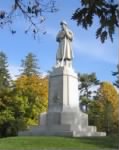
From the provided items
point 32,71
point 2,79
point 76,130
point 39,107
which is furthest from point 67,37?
point 32,71

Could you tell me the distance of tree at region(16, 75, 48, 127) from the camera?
4364 cm

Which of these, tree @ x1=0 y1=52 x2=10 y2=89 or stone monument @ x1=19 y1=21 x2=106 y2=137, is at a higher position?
tree @ x1=0 y1=52 x2=10 y2=89

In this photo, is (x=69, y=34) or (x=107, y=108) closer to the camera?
(x=69, y=34)

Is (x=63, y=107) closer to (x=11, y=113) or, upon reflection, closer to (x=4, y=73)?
(x=11, y=113)

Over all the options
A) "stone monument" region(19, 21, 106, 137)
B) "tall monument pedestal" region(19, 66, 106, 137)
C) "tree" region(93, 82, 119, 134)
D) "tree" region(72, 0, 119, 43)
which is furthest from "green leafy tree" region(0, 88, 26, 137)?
"tree" region(72, 0, 119, 43)

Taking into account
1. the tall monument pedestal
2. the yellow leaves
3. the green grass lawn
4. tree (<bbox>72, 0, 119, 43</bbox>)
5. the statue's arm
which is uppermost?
the statue's arm

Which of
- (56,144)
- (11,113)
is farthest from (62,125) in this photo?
(11,113)

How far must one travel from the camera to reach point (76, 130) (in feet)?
90.4

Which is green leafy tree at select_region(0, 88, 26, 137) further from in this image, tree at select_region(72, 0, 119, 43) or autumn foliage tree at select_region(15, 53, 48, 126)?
tree at select_region(72, 0, 119, 43)

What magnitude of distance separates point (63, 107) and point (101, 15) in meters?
26.2

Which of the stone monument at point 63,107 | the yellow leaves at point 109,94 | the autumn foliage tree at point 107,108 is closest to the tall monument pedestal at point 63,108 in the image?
the stone monument at point 63,107

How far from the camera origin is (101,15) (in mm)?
3842

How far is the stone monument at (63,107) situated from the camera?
2830cm

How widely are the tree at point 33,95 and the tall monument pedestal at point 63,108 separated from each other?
11.9 m
